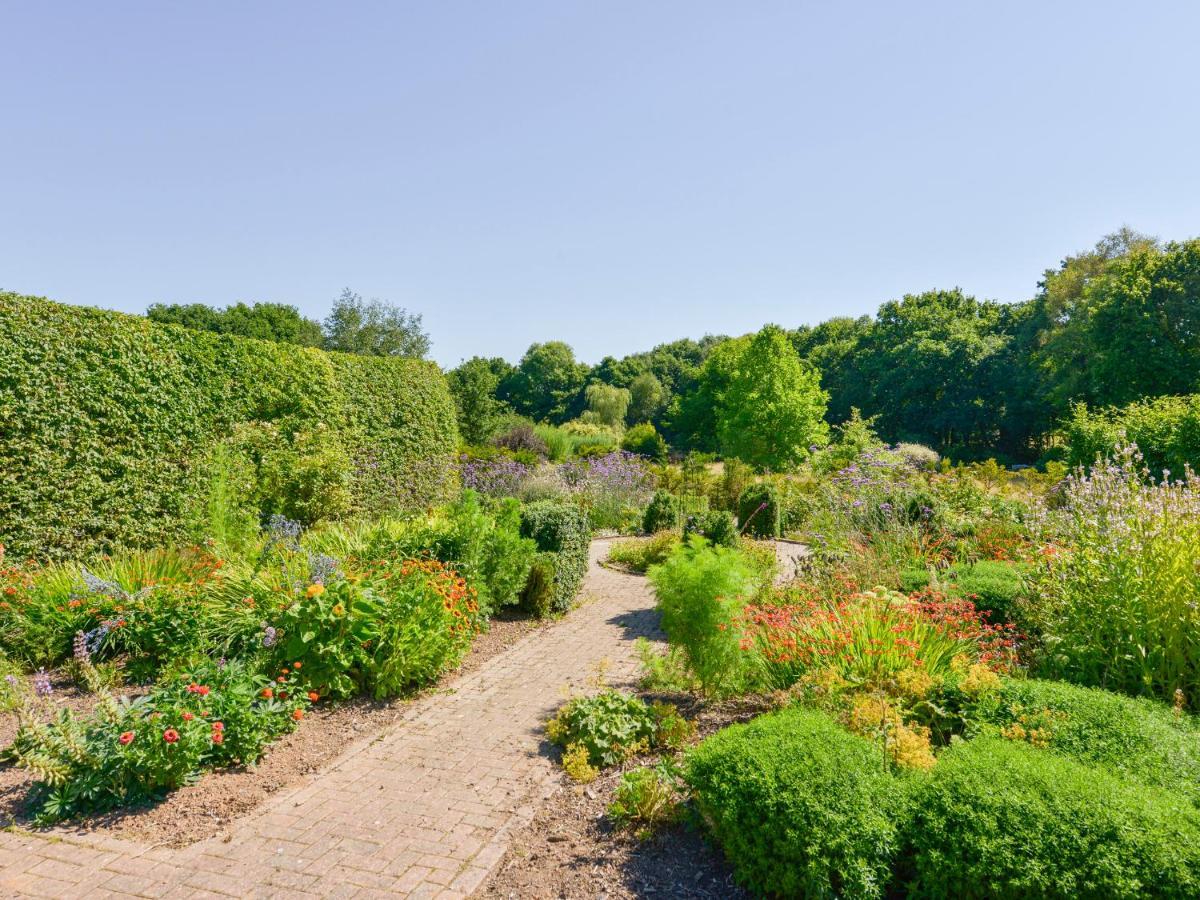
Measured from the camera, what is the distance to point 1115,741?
3084 mm

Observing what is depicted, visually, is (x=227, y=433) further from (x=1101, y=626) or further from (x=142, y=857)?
(x=1101, y=626)

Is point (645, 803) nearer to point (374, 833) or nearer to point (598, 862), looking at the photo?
point (598, 862)

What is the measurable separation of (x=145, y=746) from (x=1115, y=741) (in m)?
5.02

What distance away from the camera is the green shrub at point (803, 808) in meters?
2.65

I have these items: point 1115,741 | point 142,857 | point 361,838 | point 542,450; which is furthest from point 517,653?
point 542,450

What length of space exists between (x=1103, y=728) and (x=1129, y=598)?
1.61 meters

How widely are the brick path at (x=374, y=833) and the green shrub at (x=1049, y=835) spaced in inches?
81.0

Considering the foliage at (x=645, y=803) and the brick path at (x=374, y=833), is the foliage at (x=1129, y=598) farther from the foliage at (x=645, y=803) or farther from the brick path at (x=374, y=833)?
the brick path at (x=374, y=833)

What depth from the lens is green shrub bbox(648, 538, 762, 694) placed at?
4898 mm

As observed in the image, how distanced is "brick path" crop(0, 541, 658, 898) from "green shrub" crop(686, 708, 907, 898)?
3.98 ft

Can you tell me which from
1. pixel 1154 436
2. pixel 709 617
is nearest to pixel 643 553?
pixel 709 617

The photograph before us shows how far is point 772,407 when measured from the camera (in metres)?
23.3

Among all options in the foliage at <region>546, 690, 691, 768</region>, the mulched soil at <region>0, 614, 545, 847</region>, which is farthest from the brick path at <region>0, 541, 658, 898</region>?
the foliage at <region>546, 690, 691, 768</region>

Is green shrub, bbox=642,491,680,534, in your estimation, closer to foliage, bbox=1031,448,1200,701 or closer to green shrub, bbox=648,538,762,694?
green shrub, bbox=648,538,762,694
